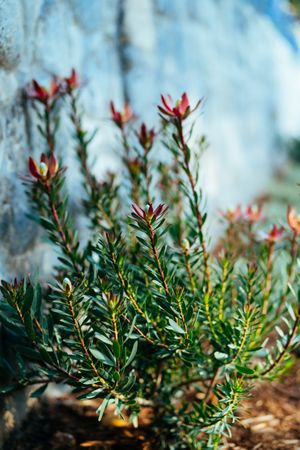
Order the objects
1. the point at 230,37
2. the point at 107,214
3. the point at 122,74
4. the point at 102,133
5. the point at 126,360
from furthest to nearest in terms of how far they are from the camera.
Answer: the point at 230,37, the point at 122,74, the point at 102,133, the point at 107,214, the point at 126,360

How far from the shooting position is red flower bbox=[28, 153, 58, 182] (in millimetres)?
1421

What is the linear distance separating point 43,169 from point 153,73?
201cm

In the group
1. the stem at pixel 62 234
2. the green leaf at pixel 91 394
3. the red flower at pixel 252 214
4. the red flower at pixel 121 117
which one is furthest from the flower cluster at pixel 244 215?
the green leaf at pixel 91 394

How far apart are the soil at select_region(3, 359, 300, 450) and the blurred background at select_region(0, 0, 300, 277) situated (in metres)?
0.50

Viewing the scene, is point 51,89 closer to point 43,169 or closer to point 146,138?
point 146,138

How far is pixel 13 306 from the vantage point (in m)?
1.28

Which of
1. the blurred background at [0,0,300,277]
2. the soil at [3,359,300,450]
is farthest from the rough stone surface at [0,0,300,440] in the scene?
the soil at [3,359,300,450]

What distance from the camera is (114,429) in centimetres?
174

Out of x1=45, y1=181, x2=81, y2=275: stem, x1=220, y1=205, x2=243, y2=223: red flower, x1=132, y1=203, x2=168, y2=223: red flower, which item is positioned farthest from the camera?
x1=220, y1=205, x2=243, y2=223: red flower

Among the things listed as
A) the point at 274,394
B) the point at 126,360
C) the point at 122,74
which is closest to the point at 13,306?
the point at 126,360

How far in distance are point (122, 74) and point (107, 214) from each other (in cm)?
154

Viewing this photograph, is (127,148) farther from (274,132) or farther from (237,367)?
(274,132)

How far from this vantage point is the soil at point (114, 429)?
1.63m

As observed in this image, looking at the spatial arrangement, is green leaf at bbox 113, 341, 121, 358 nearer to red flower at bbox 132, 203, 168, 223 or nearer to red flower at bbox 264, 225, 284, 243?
red flower at bbox 132, 203, 168, 223
